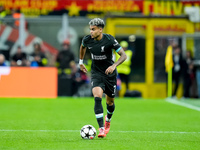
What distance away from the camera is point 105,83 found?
9219mm

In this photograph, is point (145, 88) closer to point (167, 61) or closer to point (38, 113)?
point (167, 61)

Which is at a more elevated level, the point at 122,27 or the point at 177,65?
the point at 122,27

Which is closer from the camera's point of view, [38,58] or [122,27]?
[38,58]

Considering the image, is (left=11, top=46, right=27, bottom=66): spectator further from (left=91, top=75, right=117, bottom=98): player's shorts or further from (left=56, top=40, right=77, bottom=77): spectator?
(left=91, top=75, right=117, bottom=98): player's shorts

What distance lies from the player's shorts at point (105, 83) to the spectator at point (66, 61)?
34.7 feet

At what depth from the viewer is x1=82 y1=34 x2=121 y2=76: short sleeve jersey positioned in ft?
29.8

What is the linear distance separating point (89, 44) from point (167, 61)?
458 inches

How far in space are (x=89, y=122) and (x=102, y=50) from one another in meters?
2.86

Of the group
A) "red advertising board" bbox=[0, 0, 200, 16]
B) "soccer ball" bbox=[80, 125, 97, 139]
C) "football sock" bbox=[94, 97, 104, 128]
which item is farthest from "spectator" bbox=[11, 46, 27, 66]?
"soccer ball" bbox=[80, 125, 97, 139]

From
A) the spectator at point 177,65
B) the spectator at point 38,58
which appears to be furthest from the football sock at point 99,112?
the spectator at point 177,65

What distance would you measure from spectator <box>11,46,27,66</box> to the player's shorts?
1101cm

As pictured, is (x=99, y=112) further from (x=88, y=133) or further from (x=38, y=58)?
(x=38, y=58)

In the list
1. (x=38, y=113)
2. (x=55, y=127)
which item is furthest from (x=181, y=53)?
(x=55, y=127)

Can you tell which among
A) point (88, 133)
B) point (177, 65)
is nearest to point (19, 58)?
point (177, 65)
